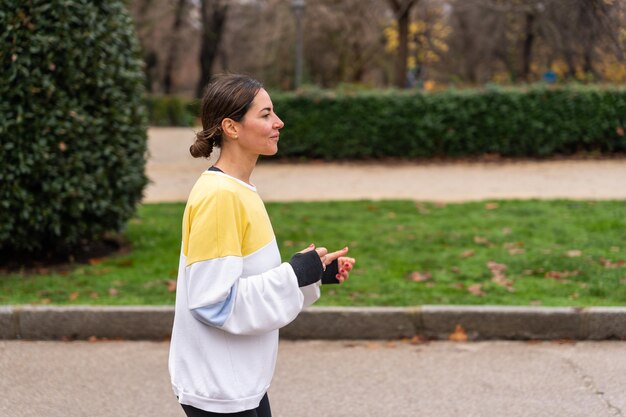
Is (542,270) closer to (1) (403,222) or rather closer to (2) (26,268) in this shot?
(1) (403,222)

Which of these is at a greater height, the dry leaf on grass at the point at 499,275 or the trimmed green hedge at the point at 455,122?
the dry leaf on grass at the point at 499,275

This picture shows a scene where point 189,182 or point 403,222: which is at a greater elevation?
point 403,222

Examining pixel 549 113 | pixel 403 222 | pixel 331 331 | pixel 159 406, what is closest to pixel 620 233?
pixel 403 222

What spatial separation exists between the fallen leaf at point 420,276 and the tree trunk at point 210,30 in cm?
2805

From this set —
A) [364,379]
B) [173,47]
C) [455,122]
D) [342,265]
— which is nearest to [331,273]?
[342,265]

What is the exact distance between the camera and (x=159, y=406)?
5031mm

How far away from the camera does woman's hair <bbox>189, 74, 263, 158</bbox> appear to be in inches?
106

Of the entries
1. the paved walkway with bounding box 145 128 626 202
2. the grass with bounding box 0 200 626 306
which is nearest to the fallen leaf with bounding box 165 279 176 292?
the grass with bounding box 0 200 626 306

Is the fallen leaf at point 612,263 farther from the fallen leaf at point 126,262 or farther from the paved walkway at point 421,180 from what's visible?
the fallen leaf at point 126,262

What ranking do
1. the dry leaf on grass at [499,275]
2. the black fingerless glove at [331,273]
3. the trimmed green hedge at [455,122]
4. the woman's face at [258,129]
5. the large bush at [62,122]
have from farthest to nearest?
the trimmed green hedge at [455,122] → the large bush at [62,122] → the dry leaf on grass at [499,275] → the black fingerless glove at [331,273] → the woman's face at [258,129]

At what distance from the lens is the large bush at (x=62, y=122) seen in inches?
299

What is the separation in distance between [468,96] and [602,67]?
6.44 m

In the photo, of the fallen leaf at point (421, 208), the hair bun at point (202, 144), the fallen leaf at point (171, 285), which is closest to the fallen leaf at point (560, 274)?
the fallen leaf at point (171, 285)

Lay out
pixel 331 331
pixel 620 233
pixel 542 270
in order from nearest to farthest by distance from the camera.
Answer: pixel 331 331 < pixel 542 270 < pixel 620 233
